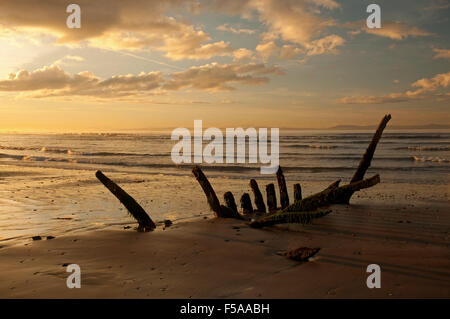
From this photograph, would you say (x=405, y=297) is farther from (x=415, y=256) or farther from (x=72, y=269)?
(x=72, y=269)

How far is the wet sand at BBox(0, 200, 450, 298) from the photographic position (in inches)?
203

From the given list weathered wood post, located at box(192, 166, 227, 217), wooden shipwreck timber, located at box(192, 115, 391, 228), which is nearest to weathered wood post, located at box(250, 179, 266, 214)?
wooden shipwreck timber, located at box(192, 115, 391, 228)

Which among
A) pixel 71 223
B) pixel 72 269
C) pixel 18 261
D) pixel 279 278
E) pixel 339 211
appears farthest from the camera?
pixel 339 211

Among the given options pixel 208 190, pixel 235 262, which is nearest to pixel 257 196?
pixel 208 190

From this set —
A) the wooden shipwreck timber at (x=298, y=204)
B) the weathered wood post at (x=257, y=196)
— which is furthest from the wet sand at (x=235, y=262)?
the weathered wood post at (x=257, y=196)

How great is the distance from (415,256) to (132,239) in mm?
5956

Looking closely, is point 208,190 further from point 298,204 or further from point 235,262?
point 235,262

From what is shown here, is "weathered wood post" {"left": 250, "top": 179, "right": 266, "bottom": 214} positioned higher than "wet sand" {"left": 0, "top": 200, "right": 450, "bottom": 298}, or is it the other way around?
"weathered wood post" {"left": 250, "top": 179, "right": 266, "bottom": 214}

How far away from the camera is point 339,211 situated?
36.9 feet

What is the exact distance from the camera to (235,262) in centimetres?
647

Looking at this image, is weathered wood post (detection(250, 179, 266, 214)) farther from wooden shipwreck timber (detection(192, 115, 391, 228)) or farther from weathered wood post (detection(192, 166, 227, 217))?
weathered wood post (detection(192, 166, 227, 217))

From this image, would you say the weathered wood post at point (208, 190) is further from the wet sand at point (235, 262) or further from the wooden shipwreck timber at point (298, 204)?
the wet sand at point (235, 262)

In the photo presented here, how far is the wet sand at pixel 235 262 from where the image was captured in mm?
5164
